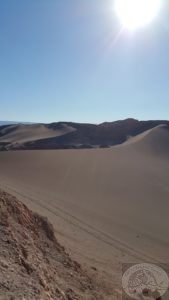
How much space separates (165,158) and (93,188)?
14.5 metres

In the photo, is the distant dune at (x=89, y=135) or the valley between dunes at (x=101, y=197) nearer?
the valley between dunes at (x=101, y=197)

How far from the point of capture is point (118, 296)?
836cm

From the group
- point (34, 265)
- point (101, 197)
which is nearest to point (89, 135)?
point (101, 197)

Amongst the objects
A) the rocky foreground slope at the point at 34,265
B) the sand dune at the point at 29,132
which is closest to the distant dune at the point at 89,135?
the sand dune at the point at 29,132

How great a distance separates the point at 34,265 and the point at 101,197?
14.6m

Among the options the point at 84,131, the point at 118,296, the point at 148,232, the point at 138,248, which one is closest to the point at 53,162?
the point at 148,232

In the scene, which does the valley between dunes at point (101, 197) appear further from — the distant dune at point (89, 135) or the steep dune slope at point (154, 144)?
the distant dune at point (89, 135)

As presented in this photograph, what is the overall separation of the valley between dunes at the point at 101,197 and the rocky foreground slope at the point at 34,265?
152 centimetres

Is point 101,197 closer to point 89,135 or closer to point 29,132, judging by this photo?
point 89,135

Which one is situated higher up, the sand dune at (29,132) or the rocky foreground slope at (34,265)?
the sand dune at (29,132)

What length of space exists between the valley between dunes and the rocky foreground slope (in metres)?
1.52

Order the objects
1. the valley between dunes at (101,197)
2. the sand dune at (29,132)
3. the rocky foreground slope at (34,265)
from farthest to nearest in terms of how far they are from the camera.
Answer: the sand dune at (29,132) < the valley between dunes at (101,197) < the rocky foreground slope at (34,265)

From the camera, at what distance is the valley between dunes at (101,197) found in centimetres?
1348

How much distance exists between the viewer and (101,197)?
2162 centimetres
